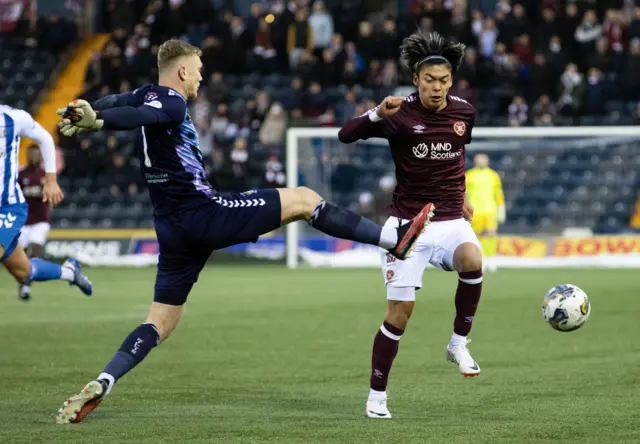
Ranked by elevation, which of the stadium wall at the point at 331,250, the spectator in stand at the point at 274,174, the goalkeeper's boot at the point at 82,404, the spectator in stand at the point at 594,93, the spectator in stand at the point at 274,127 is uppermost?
the goalkeeper's boot at the point at 82,404

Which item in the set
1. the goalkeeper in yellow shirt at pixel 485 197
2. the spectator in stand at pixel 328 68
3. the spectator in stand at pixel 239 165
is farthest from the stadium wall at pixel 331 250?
the spectator in stand at pixel 328 68

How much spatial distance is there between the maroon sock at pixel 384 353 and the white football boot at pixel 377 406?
0.16 ft

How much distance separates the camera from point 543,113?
2442 cm

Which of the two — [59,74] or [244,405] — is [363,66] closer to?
[59,74]

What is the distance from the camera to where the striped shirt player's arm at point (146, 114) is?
646cm

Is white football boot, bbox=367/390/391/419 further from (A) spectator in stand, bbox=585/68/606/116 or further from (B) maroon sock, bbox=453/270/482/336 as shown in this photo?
(A) spectator in stand, bbox=585/68/606/116

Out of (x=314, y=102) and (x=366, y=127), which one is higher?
(x=366, y=127)

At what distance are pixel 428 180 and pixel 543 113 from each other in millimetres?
17005

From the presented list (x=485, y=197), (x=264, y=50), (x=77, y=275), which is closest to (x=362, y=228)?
(x=77, y=275)

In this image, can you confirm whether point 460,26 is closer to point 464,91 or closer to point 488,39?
point 488,39

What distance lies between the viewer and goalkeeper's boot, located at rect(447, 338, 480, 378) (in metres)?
7.94

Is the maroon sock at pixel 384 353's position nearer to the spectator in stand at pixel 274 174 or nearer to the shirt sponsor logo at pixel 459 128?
the shirt sponsor logo at pixel 459 128

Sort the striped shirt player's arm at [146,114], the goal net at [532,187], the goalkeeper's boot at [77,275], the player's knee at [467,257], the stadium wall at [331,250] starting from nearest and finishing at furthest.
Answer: the striped shirt player's arm at [146,114], the player's knee at [467,257], the goalkeeper's boot at [77,275], the stadium wall at [331,250], the goal net at [532,187]

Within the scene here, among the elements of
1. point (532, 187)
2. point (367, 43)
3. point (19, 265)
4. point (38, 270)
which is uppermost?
point (367, 43)
